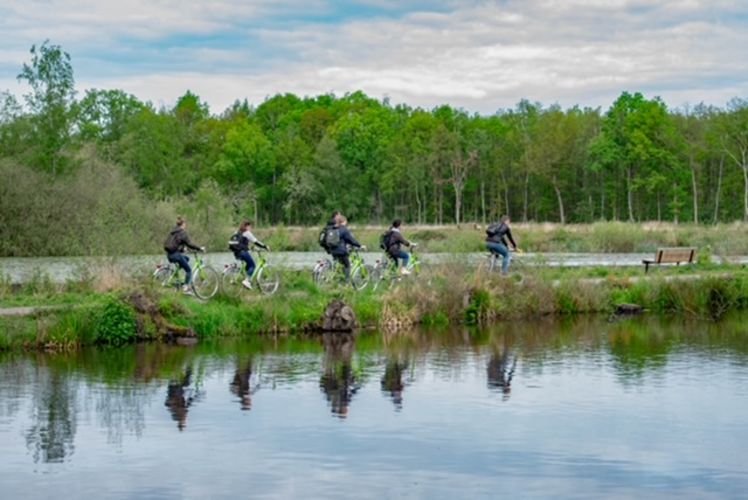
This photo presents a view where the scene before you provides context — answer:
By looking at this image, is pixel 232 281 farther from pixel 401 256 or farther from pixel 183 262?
pixel 401 256

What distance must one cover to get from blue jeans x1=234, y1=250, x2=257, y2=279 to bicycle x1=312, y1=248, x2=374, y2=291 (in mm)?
1868

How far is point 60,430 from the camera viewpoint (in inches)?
568

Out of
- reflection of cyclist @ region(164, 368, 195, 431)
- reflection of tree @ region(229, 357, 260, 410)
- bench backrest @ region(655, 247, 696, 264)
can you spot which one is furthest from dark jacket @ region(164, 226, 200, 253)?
bench backrest @ region(655, 247, 696, 264)

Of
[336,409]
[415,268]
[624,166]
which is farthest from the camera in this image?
[624,166]

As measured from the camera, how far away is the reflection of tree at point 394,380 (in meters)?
17.0

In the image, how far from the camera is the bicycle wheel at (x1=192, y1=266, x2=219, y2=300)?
26.1 meters

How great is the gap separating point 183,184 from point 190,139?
14547mm

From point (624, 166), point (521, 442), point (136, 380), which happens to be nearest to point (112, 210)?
point (136, 380)

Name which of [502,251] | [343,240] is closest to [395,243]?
[343,240]

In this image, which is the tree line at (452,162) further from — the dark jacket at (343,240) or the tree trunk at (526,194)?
the dark jacket at (343,240)

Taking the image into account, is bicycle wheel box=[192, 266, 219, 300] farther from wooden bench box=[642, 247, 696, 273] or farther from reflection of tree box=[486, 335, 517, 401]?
wooden bench box=[642, 247, 696, 273]

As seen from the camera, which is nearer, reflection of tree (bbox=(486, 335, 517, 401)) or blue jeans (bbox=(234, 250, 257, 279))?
reflection of tree (bbox=(486, 335, 517, 401))

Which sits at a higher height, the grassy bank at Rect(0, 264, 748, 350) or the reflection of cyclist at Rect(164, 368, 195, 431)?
the grassy bank at Rect(0, 264, 748, 350)

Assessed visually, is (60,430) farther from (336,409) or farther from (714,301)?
(714,301)
